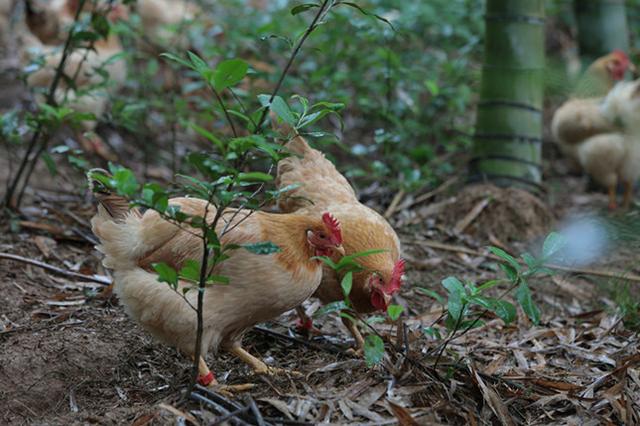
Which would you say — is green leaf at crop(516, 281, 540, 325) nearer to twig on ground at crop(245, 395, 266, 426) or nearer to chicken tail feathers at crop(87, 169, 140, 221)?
twig on ground at crop(245, 395, 266, 426)

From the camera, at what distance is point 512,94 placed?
18.4ft

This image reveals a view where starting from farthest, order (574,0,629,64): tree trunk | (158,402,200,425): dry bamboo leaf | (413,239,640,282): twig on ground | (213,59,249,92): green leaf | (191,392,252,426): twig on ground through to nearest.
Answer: (574,0,629,64): tree trunk → (413,239,640,282): twig on ground → (158,402,200,425): dry bamboo leaf → (191,392,252,426): twig on ground → (213,59,249,92): green leaf

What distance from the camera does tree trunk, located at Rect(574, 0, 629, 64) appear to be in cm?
771

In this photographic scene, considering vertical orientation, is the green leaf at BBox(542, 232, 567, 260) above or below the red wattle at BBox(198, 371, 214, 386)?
above

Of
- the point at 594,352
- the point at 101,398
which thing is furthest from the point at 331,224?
the point at 594,352

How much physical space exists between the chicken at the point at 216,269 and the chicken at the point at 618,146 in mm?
4710

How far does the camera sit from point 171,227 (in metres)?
3.16

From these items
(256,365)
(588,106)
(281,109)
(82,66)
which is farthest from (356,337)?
(588,106)

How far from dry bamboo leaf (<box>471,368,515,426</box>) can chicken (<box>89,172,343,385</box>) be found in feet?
2.69

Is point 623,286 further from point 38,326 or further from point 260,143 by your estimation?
point 38,326

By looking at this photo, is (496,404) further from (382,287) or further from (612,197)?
(612,197)

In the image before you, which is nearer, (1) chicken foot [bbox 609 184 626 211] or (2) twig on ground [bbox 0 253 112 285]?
(2) twig on ground [bbox 0 253 112 285]

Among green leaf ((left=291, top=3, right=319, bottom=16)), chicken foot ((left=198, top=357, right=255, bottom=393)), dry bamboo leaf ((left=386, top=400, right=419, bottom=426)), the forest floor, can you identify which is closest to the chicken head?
the forest floor

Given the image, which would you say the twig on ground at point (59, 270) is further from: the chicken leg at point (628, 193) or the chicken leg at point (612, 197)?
the chicken leg at point (628, 193)
